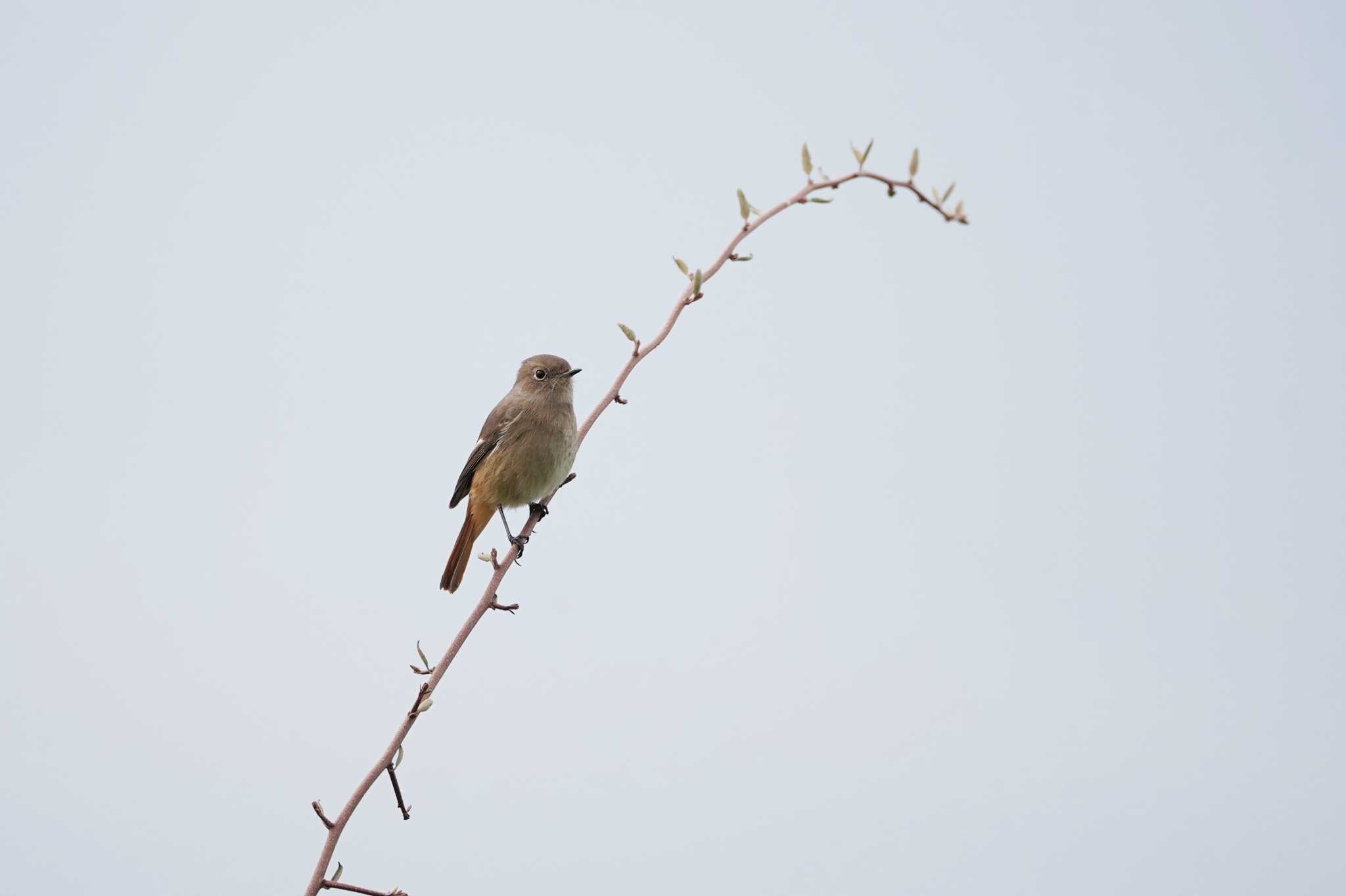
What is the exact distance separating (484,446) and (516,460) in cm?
27

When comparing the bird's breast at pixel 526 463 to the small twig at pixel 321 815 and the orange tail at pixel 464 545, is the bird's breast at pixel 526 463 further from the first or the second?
the small twig at pixel 321 815

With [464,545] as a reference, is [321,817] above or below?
below

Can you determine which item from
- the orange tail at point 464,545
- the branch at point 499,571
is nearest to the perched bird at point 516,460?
the orange tail at point 464,545

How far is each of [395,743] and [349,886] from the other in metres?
0.26

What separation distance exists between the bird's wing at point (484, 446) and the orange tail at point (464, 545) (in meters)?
0.09

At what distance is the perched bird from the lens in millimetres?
6461

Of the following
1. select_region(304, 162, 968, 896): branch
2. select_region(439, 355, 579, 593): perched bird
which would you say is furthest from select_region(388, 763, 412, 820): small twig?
select_region(439, 355, 579, 593): perched bird

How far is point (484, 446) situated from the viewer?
668 centimetres

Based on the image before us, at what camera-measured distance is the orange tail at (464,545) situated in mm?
6434

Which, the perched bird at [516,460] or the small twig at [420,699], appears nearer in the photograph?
the small twig at [420,699]

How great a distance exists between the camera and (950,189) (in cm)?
273

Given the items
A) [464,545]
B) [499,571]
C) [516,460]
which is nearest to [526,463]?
[516,460]

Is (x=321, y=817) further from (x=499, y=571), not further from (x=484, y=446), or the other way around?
(x=484, y=446)

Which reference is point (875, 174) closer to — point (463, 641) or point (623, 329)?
point (623, 329)
